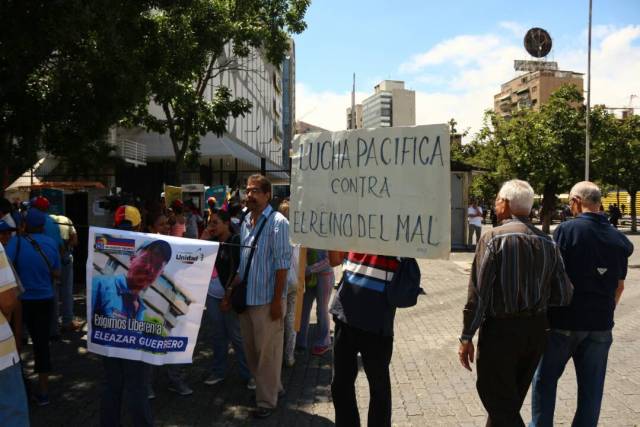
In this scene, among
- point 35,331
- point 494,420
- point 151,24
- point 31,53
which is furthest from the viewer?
point 151,24

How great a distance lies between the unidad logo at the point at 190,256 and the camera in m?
3.83

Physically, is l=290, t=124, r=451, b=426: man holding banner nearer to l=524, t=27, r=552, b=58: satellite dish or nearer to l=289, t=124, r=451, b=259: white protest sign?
l=289, t=124, r=451, b=259: white protest sign

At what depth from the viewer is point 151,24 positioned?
9297 mm

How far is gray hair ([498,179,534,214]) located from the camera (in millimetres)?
3486

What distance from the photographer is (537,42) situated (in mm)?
58219

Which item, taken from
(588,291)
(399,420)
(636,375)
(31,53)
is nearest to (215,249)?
(399,420)

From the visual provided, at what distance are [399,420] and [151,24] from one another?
745 centimetres

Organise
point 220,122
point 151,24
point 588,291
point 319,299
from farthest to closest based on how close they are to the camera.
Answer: point 220,122, point 151,24, point 319,299, point 588,291

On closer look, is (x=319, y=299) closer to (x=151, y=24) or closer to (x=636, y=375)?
(x=636, y=375)

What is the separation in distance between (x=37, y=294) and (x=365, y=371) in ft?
10.1

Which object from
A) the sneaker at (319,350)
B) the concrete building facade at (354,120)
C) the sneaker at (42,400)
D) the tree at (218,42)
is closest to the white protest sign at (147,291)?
the sneaker at (42,400)

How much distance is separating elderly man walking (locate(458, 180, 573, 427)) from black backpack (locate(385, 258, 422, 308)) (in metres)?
0.33

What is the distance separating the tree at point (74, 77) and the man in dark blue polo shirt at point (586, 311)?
245 inches

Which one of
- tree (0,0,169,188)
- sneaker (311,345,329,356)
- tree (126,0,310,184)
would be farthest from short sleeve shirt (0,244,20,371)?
tree (126,0,310,184)
